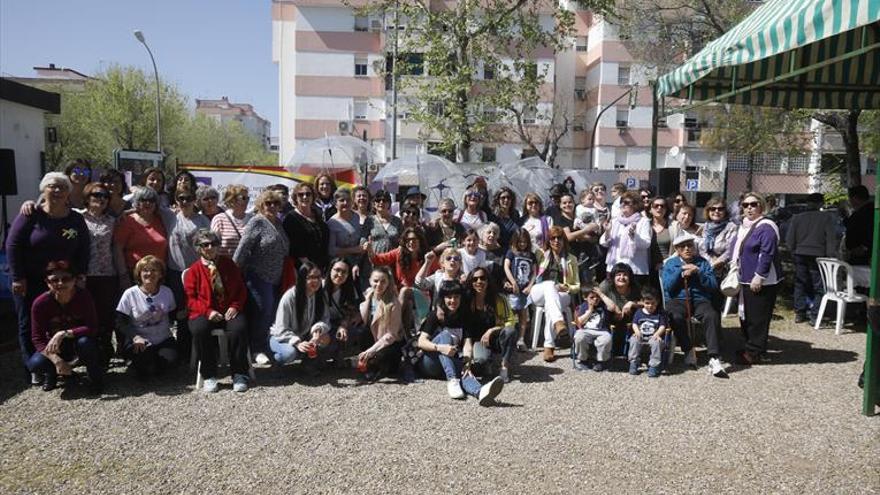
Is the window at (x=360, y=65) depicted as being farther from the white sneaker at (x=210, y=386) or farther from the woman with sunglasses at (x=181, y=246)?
the white sneaker at (x=210, y=386)

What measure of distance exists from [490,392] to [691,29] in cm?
1377

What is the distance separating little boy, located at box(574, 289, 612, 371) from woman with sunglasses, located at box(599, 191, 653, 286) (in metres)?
0.81

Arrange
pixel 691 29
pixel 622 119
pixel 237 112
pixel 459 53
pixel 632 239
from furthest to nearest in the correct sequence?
pixel 237 112, pixel 622 119, pixel 459 53, pixel 691 29, pixel 632 239

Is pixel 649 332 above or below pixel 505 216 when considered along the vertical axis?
below

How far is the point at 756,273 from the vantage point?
21.1 ft

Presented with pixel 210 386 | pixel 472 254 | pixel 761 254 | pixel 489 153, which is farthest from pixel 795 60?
pixel 489 153

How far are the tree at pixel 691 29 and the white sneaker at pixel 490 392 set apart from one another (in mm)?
10939

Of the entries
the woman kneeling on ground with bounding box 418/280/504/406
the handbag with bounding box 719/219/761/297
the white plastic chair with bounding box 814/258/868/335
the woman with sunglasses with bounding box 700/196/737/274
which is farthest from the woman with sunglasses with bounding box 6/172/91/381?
the white plastic chair with bounding box 814/258/868/335

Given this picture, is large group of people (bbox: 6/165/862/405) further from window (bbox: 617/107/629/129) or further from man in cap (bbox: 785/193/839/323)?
window (bbox: 617/107/629/129)

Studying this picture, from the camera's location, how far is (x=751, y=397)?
5438 millimetres

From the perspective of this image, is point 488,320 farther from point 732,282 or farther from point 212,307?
point 732,282

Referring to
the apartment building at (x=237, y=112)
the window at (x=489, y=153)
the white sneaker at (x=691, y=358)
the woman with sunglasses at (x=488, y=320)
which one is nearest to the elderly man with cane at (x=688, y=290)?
the white sneaker at (x=691, y=358)

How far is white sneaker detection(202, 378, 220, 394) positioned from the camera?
5.43 meters

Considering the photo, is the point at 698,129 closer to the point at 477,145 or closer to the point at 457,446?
the point at 477,145
